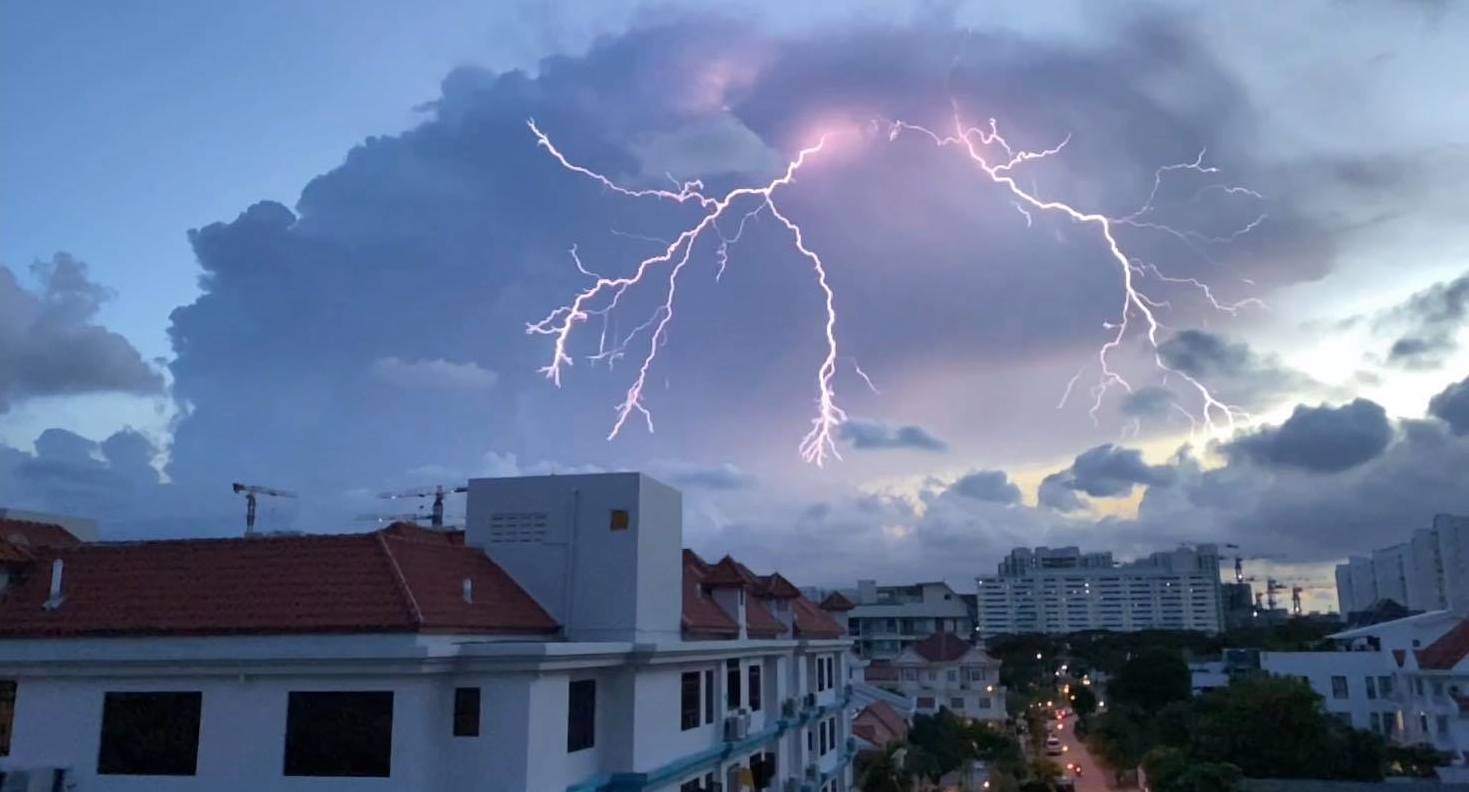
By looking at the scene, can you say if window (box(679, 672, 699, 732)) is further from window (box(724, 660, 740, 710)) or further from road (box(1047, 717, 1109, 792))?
road (box(1047, 717, 1109, 792))

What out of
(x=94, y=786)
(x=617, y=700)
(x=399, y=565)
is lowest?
(x=94, y=786)

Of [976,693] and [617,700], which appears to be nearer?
[617,700]

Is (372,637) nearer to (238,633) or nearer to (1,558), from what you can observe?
(238,633)

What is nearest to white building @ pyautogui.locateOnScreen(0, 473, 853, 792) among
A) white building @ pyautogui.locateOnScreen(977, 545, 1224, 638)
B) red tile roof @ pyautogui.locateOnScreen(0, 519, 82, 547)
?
red tile roof @ pyautogui.locateOnScreen(0, 519, 82, 547)

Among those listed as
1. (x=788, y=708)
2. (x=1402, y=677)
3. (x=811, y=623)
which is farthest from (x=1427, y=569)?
(x=788, y=708)

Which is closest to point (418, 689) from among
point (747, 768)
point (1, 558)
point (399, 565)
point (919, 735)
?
point (399, 565)
